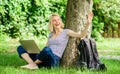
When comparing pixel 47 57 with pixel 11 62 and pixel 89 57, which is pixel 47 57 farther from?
pixel 11 62

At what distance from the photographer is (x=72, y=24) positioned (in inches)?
310

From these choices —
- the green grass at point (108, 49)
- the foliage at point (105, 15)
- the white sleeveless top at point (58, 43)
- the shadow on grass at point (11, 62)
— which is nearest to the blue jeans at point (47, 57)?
the white sleeveless top at point (58, 43)

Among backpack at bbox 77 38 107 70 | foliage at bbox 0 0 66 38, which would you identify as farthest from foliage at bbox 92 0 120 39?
backpack at bbox 77 38 107 70

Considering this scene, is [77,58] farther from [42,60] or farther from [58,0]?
[58,0]

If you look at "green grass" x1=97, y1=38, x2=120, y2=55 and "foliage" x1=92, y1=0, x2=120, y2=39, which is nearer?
"green grass" x1=97, y1=38, x2=120, y2=55

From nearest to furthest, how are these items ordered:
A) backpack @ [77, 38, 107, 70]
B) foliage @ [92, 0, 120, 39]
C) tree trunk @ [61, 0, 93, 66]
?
backpack @ [77, 38, 107, 70], tree trunk @ [61, 0, 93, 66], foliage @ [92, 0, 120, 39]

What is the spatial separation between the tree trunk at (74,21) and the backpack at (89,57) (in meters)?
0.30

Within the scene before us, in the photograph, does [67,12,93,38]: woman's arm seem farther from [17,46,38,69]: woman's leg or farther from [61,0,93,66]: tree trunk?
[17,46,38,69]: woman's leg

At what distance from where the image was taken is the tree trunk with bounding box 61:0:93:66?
7.84 m

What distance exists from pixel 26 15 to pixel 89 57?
1277 cm

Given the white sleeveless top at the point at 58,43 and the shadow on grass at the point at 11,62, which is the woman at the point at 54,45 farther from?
the shadow on grass at the point at 11,62

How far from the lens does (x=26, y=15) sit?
20.0 m

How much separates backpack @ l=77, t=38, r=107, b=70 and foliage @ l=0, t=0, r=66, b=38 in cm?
1093

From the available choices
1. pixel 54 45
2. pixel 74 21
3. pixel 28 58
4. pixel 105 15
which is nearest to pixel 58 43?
pixel 54 45
